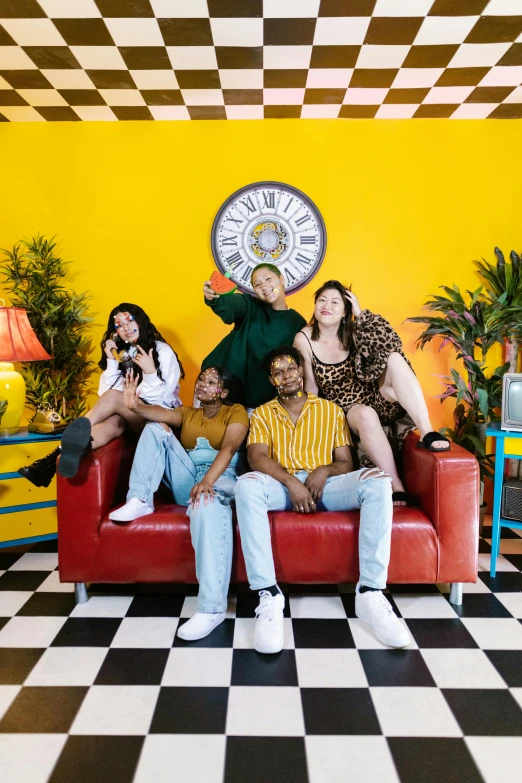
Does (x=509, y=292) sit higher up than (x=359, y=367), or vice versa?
(x=509, y=292)

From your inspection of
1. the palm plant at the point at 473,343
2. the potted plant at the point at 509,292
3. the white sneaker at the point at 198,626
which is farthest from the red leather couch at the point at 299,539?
the potted plant at the point at 509,292

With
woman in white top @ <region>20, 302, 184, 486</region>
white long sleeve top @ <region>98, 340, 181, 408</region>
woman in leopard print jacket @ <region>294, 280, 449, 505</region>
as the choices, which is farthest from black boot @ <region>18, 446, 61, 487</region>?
woman in leopard print jacket @ <region>294, 280, 449, 505</region>

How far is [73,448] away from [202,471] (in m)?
0.61

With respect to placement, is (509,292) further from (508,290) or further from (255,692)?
(255,692)

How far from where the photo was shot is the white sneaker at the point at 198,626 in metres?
2.10

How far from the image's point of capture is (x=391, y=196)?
12.1 ft

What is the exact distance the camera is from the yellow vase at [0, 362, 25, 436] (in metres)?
3.01

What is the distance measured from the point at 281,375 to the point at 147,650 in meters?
1.24

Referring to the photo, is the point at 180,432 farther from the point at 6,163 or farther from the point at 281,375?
the point at 6,163

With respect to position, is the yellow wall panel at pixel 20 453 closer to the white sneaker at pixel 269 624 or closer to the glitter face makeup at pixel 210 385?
the glitter face makeup at pixel 210 385

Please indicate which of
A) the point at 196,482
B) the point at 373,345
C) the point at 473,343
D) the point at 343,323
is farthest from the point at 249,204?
the point at 196,482

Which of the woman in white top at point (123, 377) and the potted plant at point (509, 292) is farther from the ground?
the potted plant at point (509, 292)

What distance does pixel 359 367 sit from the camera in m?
2.85

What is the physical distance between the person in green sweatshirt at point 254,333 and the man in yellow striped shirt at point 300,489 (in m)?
0.42
